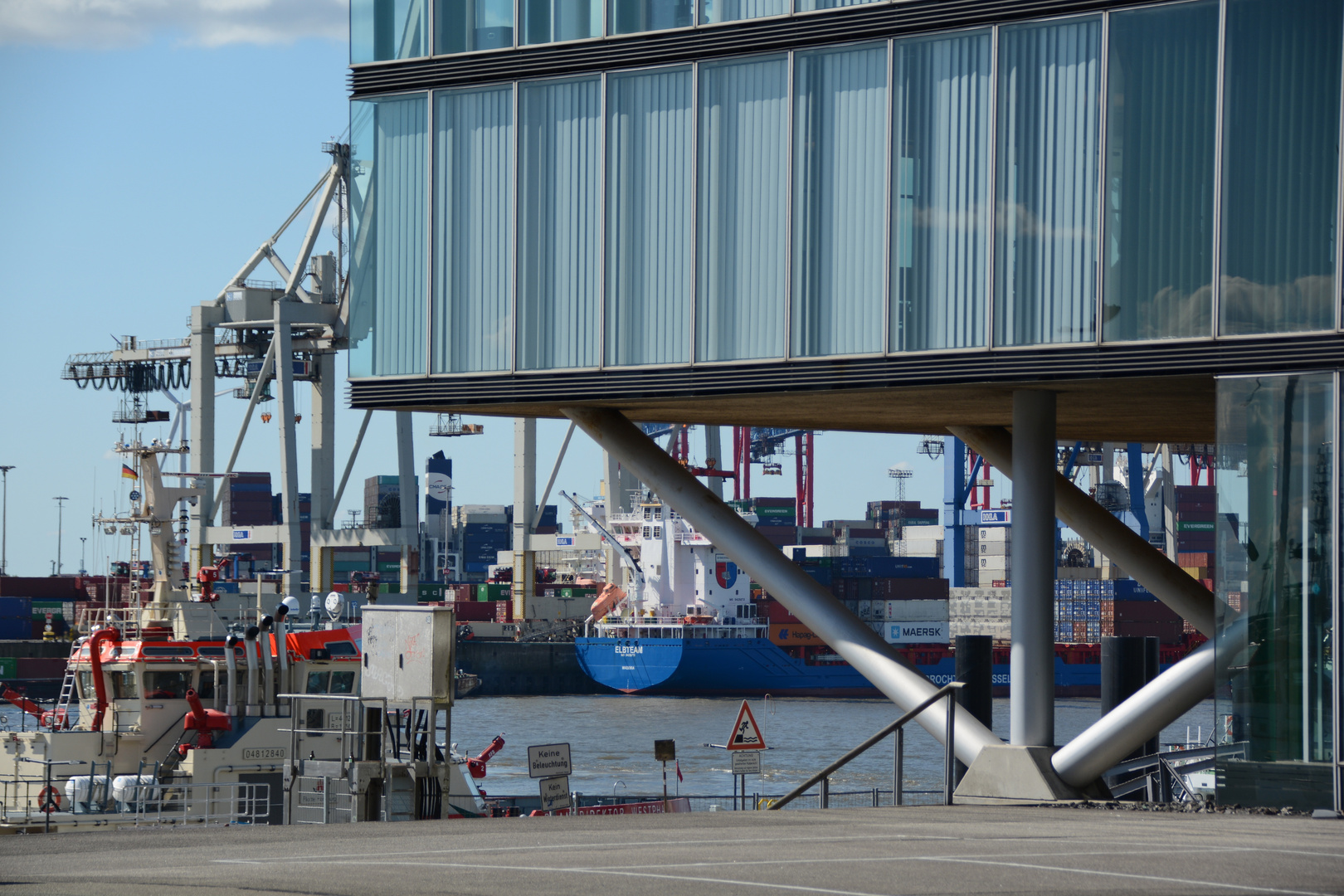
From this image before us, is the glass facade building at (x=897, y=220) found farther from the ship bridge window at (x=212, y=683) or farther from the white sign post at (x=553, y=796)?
the ship bridge window at (x=212, y=683)

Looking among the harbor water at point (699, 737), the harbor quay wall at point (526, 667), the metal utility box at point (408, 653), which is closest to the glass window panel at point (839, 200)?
the metal utility box at point (408, 653)

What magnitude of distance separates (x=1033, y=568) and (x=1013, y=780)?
2.19 metres

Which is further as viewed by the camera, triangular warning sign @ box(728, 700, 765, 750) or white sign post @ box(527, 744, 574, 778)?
triangular warning sign @ box(728, 700, 765, 750)

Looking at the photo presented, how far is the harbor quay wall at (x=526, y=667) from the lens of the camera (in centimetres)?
10694

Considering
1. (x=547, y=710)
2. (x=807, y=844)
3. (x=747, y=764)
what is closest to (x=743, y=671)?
(x=547, y=710)

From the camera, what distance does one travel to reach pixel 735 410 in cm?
2102

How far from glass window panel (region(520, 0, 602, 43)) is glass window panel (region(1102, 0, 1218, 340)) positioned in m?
5.90

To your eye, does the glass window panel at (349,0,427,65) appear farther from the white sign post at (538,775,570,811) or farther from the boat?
the boat

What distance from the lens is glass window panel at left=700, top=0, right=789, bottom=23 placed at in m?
18.6

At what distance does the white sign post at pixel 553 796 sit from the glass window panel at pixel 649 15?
13.5 metres

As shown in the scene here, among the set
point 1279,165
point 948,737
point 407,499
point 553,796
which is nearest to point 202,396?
point 407,499

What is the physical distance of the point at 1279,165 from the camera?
16312 mm

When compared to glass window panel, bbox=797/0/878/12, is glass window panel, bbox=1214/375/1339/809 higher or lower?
lower

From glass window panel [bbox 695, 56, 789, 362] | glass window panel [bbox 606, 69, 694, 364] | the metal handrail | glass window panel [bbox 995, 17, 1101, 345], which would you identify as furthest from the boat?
glass window panel [bbox 995, 17, 1101, 345]
